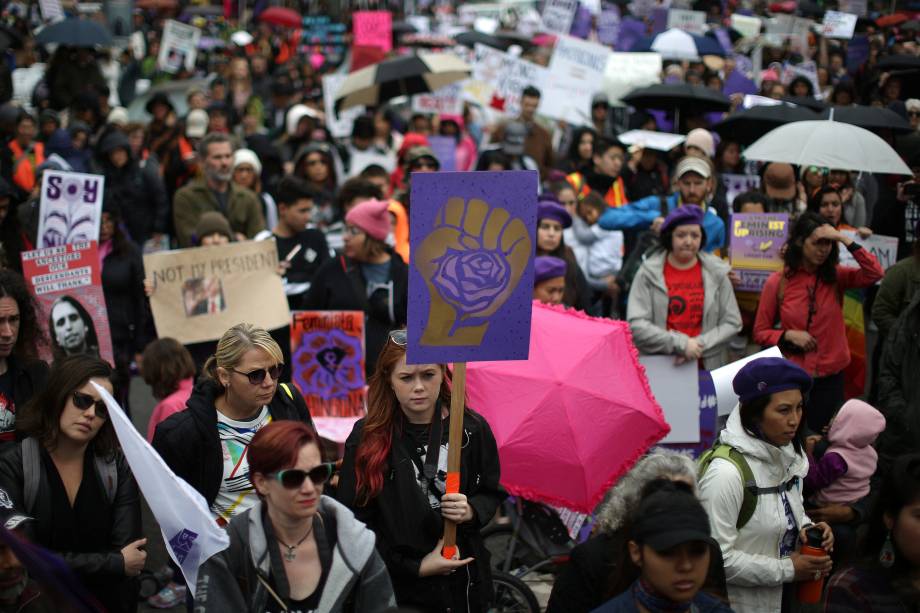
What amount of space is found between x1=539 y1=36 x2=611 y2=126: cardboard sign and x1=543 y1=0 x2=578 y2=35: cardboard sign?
8.44ft

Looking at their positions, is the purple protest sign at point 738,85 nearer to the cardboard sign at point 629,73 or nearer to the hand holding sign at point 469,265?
the cardboard sign at point 629,73

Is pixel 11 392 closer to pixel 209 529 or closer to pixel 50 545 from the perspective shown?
pixel 50 545

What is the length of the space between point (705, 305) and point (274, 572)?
12.9 ft

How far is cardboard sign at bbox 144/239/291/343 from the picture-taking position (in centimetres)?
693

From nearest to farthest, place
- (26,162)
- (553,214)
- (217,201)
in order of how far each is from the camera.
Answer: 1. (553,214)
2. (217,201)
3. (26,162)

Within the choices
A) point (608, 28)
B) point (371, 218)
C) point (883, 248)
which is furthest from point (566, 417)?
point (608, 28)

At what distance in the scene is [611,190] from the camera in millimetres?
10039

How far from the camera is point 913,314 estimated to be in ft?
19.4

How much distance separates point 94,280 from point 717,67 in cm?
1228

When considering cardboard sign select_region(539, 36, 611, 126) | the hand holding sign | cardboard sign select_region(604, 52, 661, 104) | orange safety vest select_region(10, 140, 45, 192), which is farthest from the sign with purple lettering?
cardboard sign select_region(604, 52, 661, 104)

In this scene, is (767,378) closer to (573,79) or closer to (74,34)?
(573,79)

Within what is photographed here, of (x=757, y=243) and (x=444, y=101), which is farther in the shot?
(x=444, y=101)

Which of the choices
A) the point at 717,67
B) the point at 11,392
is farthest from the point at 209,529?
the point at 717,67

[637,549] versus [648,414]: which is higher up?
[637,549]
